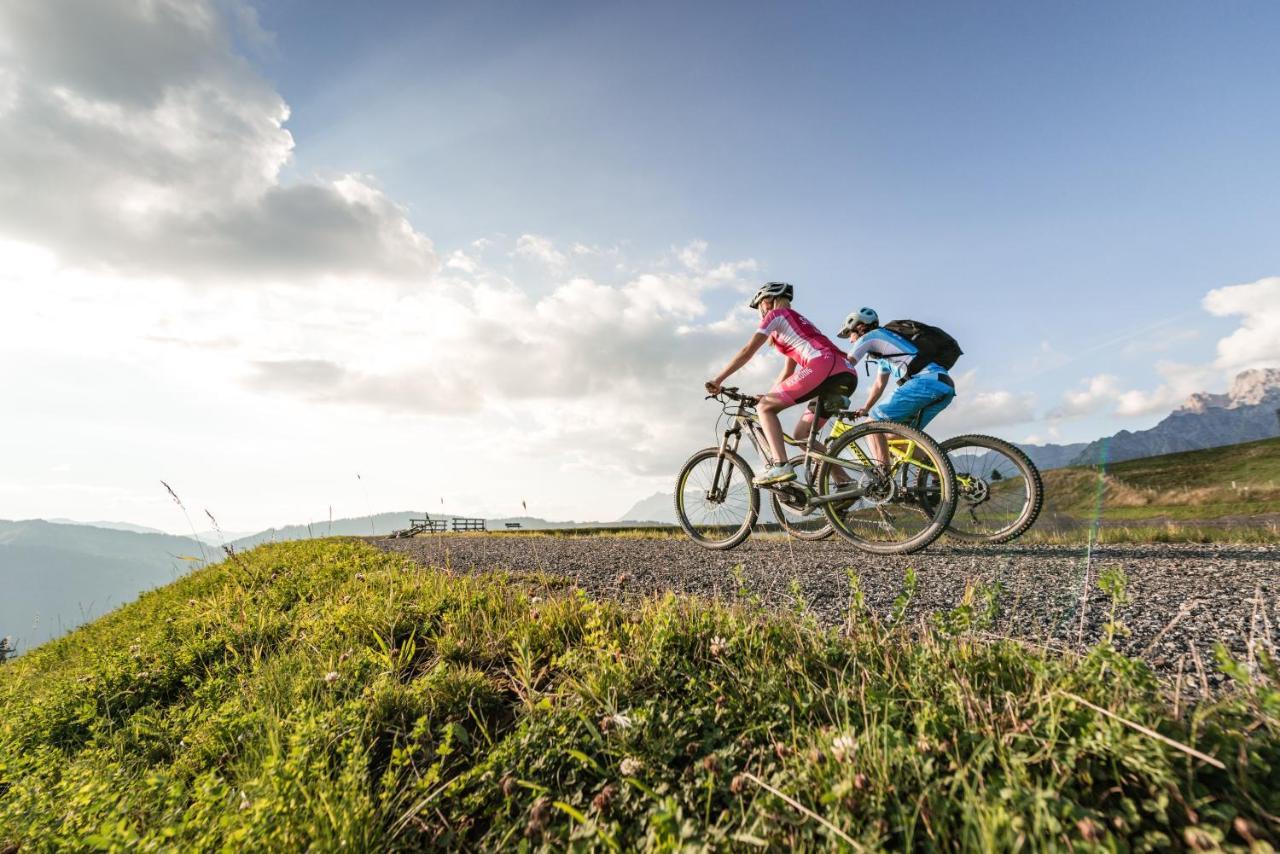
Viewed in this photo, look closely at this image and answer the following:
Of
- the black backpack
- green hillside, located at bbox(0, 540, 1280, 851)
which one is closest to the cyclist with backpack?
the black backpack

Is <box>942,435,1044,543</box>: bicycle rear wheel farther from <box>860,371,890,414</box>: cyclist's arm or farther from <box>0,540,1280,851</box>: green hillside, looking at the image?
<box>0,540,1280,851</box>: green hillside

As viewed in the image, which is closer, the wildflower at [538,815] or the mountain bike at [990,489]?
the wildflower at [538,815]

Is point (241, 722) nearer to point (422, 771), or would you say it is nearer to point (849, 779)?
point (422, 771)

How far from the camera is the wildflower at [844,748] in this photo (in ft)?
5.60

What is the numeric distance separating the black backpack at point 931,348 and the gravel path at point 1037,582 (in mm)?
2474

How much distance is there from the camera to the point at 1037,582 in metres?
4.00

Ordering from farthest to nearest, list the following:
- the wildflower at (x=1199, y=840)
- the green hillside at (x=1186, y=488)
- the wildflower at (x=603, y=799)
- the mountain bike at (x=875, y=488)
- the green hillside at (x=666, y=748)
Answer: the green hillside at (x=1186, y=488) < the mountain bike at (x=875, y=488) < the wildflower at (x=603, y=799) < the green hillside at (x=666, y=748) < the wildflower at (x=1199, y=840)

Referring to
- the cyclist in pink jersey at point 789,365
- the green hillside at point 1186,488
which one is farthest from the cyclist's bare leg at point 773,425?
the green hillside at point 1186,488

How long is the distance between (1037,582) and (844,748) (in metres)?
3.24

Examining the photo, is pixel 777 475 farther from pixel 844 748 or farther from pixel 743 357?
pixel 844 748

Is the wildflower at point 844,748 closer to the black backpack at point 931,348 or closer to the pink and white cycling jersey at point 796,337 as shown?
the pink and white cycling jersey at point 796,337

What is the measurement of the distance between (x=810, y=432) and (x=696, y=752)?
5.30 meters

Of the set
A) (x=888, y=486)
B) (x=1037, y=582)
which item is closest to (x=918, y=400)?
(x=888, y=486)

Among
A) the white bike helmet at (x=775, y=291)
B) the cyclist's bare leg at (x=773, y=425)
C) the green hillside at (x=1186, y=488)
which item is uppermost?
the white bike helmet at (x=775, y=291)
